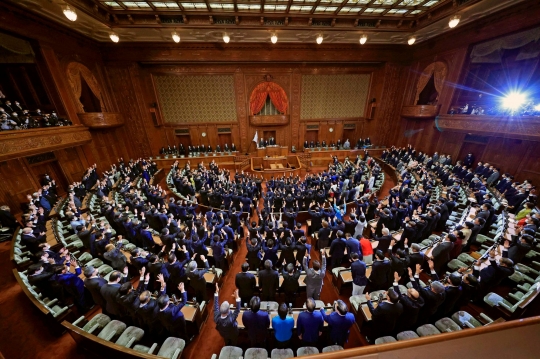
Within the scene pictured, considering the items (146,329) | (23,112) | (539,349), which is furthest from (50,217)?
(539,349)

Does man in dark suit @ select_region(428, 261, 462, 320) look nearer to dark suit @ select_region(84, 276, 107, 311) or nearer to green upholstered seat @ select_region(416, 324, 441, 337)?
green upholstered seat @ select_region(416, 324, 441, 337)

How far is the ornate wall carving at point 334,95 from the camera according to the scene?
15211mm

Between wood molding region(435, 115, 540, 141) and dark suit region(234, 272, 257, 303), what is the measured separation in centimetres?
1194

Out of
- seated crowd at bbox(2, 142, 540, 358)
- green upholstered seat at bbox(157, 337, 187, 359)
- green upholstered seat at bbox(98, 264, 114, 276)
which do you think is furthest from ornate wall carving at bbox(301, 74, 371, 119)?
green upholstered seat at bbox(157, 337, 187, 359)

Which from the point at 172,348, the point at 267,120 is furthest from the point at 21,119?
the point at 267,120

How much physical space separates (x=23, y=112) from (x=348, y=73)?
718 inches

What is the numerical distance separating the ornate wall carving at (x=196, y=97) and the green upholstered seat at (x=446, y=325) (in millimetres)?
14991

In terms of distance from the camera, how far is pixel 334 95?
51.5 feet

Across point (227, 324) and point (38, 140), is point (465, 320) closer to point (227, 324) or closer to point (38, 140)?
point (227, 324)

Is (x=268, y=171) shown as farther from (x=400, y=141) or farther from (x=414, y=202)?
(x=400, y=141)

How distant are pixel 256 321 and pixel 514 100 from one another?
14.9 m

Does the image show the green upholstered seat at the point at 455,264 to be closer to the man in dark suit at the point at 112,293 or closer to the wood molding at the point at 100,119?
the man in dark suit at the point at 112,293

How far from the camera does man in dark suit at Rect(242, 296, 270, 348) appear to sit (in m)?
3.08

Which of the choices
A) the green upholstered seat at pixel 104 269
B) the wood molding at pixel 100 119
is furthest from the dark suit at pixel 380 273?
the wood molding at pixel 100 119
